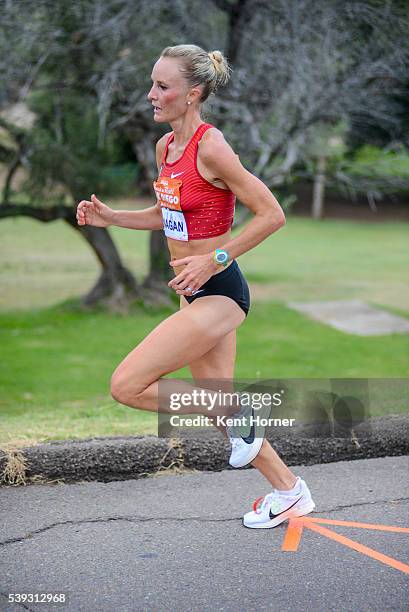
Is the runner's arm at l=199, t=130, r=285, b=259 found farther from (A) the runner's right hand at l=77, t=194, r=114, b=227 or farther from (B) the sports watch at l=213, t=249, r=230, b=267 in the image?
(A) the runner's right hand at l=77, t=194, r=114, b=227

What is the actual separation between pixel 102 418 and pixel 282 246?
16.6 metres

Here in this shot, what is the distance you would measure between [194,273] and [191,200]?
342 millimetres

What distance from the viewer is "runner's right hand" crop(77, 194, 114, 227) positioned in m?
4.09

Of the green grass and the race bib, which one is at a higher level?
the race bib

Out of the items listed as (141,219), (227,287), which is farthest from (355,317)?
(227,287)

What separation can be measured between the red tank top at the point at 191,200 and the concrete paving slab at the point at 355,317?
26.6 feet

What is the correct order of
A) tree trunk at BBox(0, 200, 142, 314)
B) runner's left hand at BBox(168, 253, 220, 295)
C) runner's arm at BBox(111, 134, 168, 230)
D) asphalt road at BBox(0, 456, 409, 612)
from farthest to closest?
1. tree trunk at BBox(0, 200, 142, 314)
2. runner's arm at BBox(111, 134, 168, 230)
3. runner's left hand at BBox(168, 253, 220, 295)
4. asphalt road at BBox(0, 456, 409, 612)

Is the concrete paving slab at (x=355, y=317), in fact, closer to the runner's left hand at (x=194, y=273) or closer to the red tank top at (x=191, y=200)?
the red tank top at (x=191, y=200)

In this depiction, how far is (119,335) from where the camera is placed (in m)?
11.4

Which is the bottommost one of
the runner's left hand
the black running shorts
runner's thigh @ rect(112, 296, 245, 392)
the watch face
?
runner's thigh @ rect(112, 296, 245, 392)

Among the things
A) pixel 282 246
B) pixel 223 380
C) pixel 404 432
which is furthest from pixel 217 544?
pixel 282 246

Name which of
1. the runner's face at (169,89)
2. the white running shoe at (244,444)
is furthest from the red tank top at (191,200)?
the white running shoe at (244,444)

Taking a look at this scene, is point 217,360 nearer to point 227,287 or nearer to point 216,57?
point 227,287

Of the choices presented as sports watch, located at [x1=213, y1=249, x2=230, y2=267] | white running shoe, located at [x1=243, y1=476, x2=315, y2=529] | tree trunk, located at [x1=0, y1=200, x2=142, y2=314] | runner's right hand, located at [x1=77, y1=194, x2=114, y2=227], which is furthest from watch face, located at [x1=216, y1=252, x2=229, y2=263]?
tree trunk, located at [x1=0, y1=200, x2=142, y2=314]
